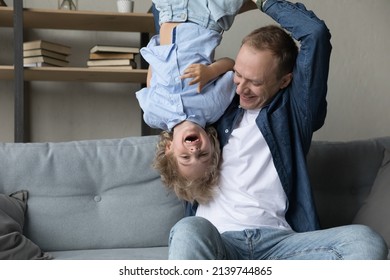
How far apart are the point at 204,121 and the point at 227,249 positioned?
0.42 meters

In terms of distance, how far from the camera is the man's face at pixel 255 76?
1.79 metres

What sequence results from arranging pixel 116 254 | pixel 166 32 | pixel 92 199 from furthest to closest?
pixel 92 199
pixel 116 254
pixel 166 32

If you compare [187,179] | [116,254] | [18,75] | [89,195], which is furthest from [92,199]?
[18,75]

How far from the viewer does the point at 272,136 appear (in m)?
1.83

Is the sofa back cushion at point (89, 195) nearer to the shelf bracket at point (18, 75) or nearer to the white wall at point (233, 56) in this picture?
the shelf bracket at point (18, 75)

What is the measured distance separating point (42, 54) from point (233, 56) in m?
1.06

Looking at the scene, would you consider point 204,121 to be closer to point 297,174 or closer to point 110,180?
point 297,174

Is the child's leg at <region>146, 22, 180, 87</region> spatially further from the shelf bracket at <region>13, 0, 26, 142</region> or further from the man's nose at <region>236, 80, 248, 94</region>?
the shelf bracket at <region>13, 0, 26, 142</region>

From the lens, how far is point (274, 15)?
182cm

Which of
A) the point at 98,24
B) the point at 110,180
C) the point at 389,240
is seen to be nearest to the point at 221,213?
the point at 110,180

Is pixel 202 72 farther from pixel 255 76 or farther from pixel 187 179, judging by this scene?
pixel 187 179

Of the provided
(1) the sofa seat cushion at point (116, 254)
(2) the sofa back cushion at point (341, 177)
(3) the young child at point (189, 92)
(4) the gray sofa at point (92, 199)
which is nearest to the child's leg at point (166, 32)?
(3) the young child at point (189, 92)

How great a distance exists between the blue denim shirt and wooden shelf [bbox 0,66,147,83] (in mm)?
1208

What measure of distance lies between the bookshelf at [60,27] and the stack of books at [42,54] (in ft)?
0.14
